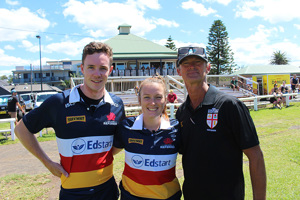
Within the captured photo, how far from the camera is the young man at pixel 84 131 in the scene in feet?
7.17

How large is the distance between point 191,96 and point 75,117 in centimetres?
121

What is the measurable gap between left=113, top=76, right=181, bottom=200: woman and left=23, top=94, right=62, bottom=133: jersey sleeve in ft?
2.32

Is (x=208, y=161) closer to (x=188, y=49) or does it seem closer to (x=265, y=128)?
(x=188, y=49)

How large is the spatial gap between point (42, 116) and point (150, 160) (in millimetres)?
1205

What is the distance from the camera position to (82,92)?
2.37 metres

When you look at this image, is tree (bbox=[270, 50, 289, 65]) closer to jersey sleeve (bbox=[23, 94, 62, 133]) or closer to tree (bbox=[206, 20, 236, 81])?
tree (bbox=[206, 20, 236, 81])

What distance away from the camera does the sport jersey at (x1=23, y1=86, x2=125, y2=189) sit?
219 cm

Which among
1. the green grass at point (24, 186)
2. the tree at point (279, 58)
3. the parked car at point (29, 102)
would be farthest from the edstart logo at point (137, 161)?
the tree at point (279, 58)

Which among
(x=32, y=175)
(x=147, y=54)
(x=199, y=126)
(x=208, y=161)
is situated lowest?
(x=32, y=175)

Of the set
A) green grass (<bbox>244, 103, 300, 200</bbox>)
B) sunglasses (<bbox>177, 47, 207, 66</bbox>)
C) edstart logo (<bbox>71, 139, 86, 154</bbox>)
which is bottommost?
green grass (<bbox>244, 103, 300, 200</bbox>)

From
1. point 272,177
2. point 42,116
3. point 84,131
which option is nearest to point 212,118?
point 84,131

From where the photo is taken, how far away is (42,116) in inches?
89.0

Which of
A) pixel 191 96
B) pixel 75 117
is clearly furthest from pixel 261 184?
pixel 75 117

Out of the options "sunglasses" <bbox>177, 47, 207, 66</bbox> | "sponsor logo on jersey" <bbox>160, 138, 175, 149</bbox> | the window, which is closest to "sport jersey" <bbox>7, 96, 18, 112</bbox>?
"sponsor logo on jersey" <bbox>160, 138, 175, 149</bbox>
